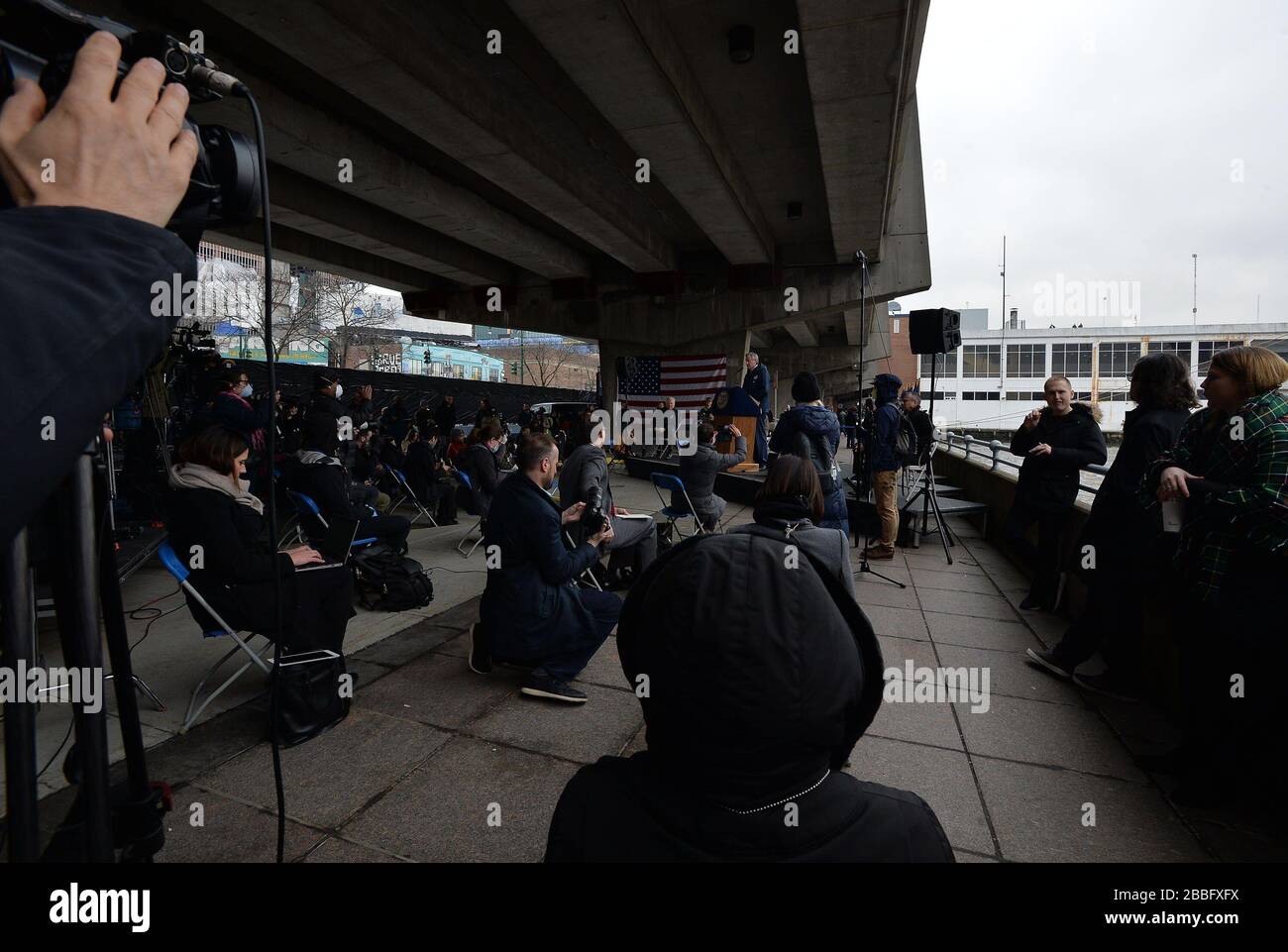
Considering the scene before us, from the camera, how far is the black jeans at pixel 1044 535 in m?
5.53

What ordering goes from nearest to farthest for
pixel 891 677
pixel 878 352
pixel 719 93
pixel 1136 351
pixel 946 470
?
pixel 891 677 < pixel 719 93 < pixel 946 470 < pixel 878 352 < pixel 1136 351

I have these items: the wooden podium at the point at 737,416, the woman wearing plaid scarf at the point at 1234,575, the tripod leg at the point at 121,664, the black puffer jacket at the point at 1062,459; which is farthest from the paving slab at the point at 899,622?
the wooden podium at the point at 737,416

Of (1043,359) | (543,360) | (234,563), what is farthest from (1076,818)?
(543,360)

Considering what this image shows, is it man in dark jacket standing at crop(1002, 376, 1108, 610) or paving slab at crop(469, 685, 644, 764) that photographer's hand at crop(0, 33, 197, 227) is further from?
man in dark jacket standing at crop(1002, 376, 1108, 610)

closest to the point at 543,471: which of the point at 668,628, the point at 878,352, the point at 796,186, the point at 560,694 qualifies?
the point at 560,694

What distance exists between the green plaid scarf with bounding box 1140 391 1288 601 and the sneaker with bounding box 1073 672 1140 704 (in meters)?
1.32

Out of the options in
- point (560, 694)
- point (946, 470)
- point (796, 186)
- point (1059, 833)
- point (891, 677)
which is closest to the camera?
point (1059, 833)

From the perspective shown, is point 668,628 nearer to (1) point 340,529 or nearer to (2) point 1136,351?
(1) point 340,529

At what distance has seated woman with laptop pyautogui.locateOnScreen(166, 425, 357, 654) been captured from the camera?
130 inches

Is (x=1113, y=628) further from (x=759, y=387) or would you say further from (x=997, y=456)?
(x=759, y=387)

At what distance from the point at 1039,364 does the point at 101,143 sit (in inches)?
2538

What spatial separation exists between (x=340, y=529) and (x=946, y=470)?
46.1ft
